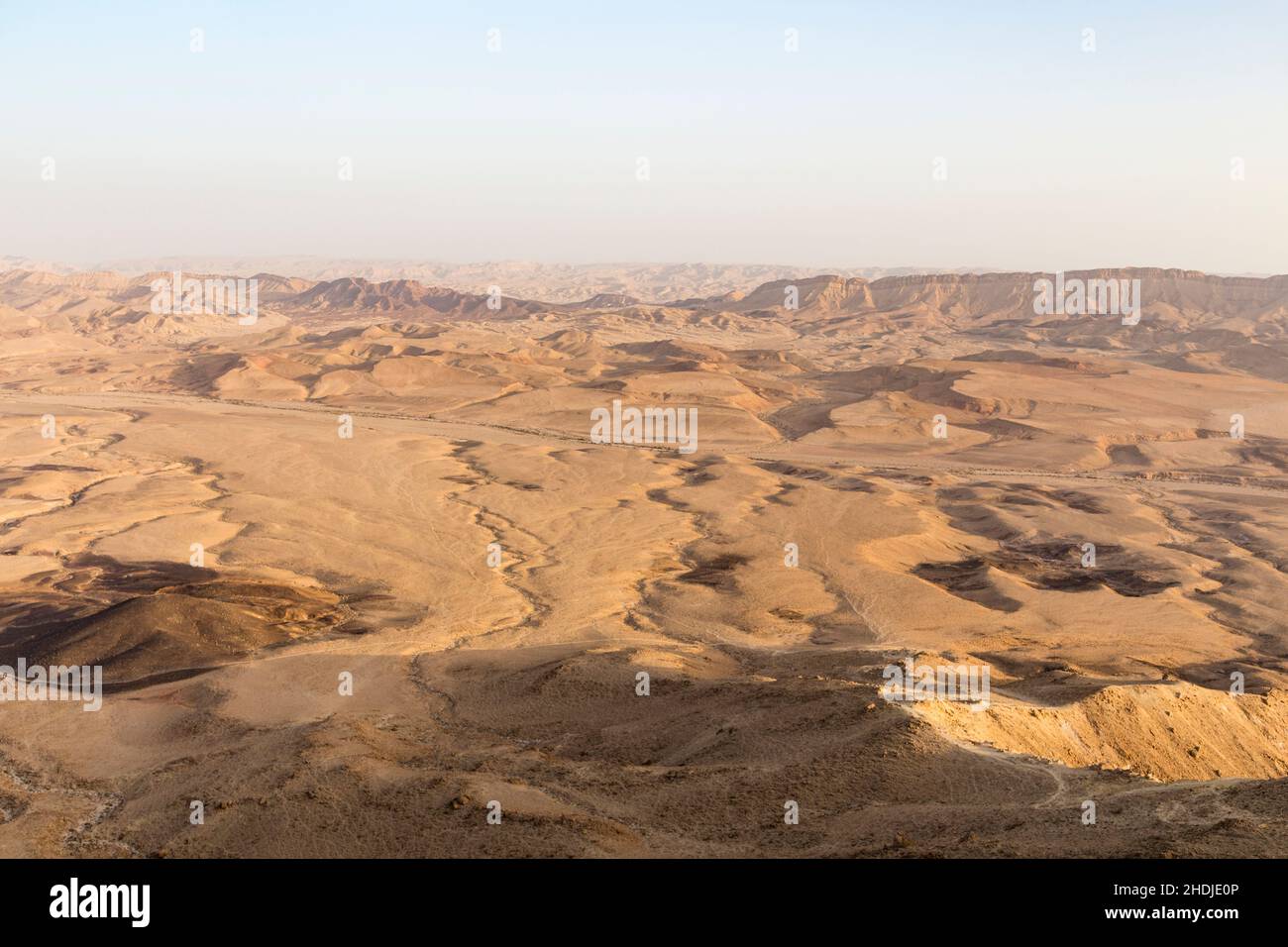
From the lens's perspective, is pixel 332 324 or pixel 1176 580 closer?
pixel 1176 580

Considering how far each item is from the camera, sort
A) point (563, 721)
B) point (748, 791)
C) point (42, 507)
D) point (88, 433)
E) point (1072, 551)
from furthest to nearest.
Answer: point (88, 433) → point (42, 507) → point (1072, 551) → point (563, 721) → point (748, 791)

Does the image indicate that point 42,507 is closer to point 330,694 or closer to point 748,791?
point 330,694

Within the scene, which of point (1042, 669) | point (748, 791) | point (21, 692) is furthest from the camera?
point (1042, 669)

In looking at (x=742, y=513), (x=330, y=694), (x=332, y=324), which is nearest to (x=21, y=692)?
(x=330, y=694)

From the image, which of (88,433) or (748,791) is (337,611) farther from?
(88,433)

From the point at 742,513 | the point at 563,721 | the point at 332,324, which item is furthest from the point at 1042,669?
the point at 332,324
